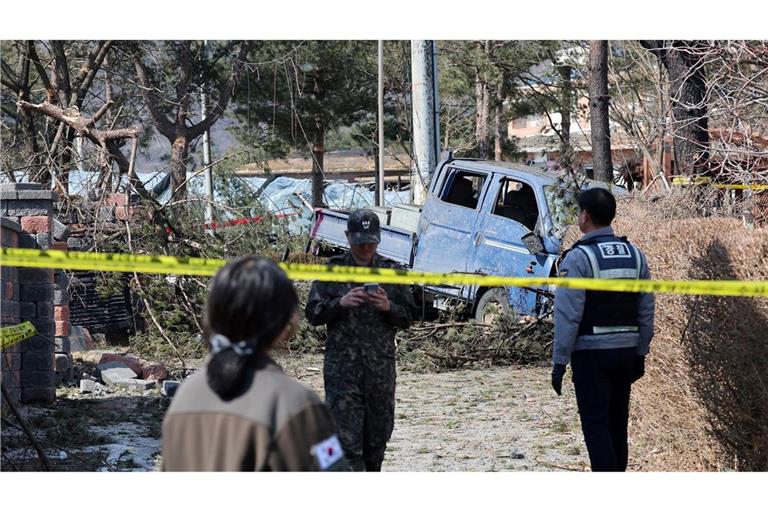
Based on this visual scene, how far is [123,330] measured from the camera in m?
14.0

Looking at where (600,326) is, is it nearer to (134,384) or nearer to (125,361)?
(134,384)

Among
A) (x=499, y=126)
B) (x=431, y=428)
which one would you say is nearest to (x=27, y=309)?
(x=431, y=428)

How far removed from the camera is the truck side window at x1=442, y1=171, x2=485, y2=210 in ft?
41.4

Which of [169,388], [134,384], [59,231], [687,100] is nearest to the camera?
[59,231]

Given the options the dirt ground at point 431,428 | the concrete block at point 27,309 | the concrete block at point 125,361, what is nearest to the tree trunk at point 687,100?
the dirt ground at point 431,428

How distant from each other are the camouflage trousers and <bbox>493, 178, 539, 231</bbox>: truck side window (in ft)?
22.4

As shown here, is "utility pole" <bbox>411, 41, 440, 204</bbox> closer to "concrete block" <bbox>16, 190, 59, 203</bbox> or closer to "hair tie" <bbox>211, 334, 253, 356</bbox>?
"concrete block" <bbox>16, 190, 59, 203</bbox>

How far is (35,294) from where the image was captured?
8.75 m

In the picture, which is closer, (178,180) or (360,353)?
(360,353)

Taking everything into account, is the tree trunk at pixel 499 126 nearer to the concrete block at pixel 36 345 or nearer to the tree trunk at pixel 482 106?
the tree trunk at pixel 482 106

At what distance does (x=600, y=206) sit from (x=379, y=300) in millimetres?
1291

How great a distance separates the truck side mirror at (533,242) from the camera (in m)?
11.4

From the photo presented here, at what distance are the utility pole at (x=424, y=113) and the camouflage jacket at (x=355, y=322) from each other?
975cm

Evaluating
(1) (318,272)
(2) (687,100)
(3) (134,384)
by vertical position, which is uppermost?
(2) (687,100)
